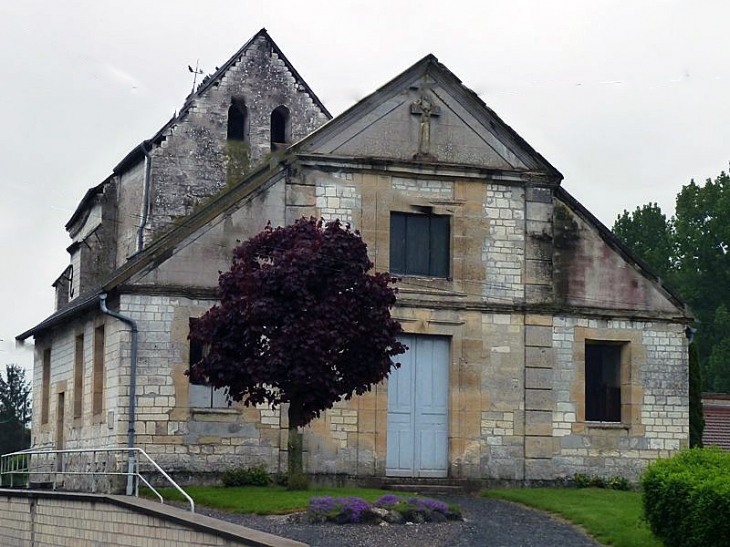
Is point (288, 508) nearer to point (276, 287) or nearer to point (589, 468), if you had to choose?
point (276, 287)

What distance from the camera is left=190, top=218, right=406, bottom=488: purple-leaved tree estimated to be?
78.4 ft

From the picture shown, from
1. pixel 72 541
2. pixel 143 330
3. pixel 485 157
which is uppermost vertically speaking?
pixel 485 157

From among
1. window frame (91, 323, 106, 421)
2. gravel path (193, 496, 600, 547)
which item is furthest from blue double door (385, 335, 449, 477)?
window frame (91, 323, 106, 421)

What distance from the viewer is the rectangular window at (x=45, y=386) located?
33938mm

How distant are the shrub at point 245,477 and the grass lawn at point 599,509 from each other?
14.0 feet

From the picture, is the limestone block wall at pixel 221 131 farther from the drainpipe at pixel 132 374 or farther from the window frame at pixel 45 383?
the drainpipe at pixel 132 374

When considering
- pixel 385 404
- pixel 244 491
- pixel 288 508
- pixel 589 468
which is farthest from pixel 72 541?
pixel 589 468

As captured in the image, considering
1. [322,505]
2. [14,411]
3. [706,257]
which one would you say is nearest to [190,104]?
[322,505]

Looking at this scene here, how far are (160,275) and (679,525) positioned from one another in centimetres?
1162

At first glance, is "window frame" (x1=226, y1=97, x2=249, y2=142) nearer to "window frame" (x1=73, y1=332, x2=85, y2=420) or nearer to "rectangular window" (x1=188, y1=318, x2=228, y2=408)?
"window frame" (x1=73, y1=332, x2=85, y2=420)

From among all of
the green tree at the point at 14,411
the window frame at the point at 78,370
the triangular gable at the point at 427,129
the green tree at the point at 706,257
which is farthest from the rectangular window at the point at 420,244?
the green tree at the point at 14,411

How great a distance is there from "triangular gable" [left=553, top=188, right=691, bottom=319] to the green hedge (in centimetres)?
839

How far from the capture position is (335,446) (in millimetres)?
27844

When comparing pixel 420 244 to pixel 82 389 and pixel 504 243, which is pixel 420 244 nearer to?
pixel 504 243
